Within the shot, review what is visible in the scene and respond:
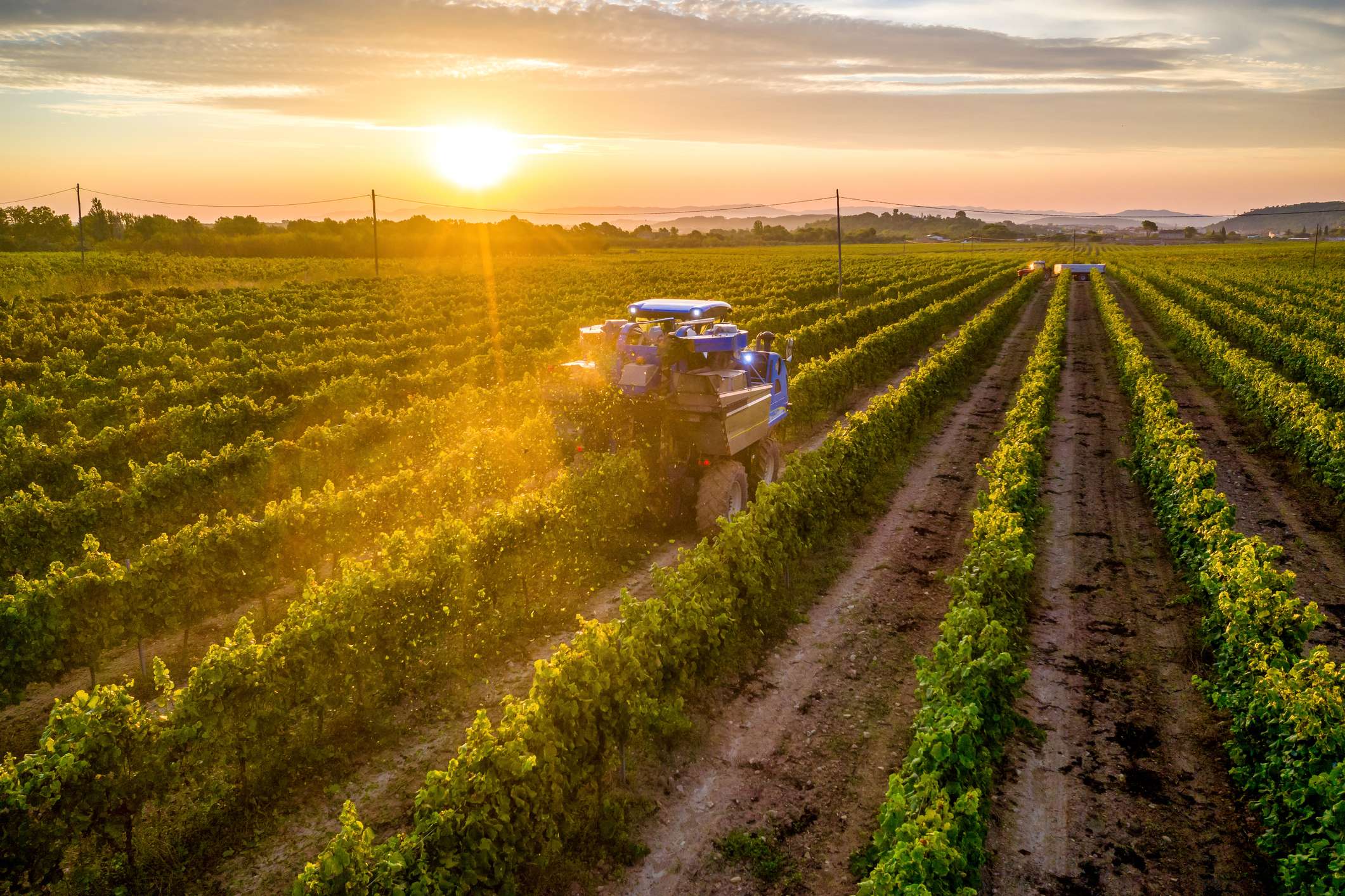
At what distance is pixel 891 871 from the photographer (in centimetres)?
606

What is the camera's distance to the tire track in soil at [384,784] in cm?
716

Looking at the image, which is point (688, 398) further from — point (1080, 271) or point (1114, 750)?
point (1080, 271)

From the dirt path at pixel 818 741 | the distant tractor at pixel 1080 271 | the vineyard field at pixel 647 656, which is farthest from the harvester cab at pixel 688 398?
the distant tractor at pixel 1080 271

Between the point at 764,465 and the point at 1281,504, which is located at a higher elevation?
the point at 764,465

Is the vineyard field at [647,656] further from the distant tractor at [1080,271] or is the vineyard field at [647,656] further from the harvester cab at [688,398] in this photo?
the distant tractor at [1080,271]

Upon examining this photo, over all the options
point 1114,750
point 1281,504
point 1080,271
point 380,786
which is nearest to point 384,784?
point 380,786

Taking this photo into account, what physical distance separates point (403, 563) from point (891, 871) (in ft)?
21.7

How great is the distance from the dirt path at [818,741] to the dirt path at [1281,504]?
Result: 5.51 m

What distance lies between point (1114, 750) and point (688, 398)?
775 centimetres

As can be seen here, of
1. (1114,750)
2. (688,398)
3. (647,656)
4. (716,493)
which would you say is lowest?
(1114,750)

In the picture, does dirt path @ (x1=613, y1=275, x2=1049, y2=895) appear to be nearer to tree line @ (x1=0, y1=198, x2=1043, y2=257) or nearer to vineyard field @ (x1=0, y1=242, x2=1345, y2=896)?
vineyard field @ (x1=0, y1=242, x2=1345, y2=896)

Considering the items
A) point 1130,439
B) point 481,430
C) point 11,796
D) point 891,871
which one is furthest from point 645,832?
point 1130,439

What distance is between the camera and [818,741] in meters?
9.12

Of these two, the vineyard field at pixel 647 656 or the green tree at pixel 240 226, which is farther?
the green tree at pixel 240 226
